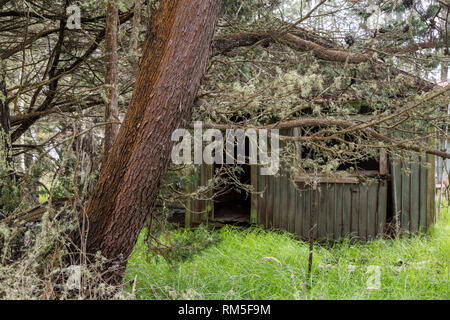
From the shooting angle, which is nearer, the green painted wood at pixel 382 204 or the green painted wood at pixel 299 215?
the green painted wood at pixel 382 204

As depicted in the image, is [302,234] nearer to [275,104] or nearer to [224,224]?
[224,224]

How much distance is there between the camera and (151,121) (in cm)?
261

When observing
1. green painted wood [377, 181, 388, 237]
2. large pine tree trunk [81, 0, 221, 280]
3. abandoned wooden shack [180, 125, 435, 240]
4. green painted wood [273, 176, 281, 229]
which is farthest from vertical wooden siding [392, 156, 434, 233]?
large pine tree trunk [81, 0, 221, 280]

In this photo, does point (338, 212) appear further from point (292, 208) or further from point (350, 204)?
point (292, 208)

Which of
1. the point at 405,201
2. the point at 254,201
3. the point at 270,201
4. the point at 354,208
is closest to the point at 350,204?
the point at 354,208

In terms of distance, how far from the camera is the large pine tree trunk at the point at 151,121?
8.61ft

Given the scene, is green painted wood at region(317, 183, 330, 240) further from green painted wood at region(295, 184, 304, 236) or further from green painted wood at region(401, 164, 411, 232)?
green painted wood at region(401, 164, 411, 232)

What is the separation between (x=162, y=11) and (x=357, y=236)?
532 centimetres

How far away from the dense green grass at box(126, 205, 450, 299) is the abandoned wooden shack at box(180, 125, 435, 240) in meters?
0.98

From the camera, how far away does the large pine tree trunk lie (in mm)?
2623

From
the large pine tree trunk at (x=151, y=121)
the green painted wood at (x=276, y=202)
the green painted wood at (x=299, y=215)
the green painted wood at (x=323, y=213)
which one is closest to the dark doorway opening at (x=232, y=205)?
the green painted wood at (x=276, y=202)

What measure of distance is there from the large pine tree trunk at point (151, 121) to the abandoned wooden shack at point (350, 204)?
136 inches

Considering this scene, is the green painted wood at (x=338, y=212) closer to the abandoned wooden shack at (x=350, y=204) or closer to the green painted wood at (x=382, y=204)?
the abandoned wooden shack at (x=350, y=204)

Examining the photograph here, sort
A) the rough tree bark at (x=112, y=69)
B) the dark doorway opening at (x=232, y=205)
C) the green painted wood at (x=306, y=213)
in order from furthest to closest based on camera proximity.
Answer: the dark doorway opening at (x=232, y=205) < the green painted wood at (x=306, y=213) < the rough tree bark at (x=112, y=69)
